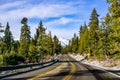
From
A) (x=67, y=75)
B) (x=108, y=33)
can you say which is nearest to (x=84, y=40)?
(x=108, y=33)

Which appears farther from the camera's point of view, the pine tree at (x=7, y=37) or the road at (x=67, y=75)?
the pine tree at (x=7, y=37)

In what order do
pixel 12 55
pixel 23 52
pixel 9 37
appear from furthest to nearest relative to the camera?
1. pixel 9 37
2. pixel 23 52
3. pixel 12 55

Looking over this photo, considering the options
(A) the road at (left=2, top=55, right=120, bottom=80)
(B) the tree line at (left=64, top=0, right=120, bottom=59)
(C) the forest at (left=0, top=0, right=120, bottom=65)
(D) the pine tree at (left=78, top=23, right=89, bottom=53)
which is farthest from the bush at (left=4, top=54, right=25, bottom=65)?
(D) the pine tree at (left=78, top=23, right=89, bottom=53)

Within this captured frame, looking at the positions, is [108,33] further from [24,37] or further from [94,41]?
[24,37]

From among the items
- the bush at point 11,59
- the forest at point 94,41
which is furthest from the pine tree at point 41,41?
the bush at point 11,59

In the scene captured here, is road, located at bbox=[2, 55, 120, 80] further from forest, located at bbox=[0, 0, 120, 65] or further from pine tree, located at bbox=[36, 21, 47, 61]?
pine tree, located at bbox=[36, 21, 47, 61]

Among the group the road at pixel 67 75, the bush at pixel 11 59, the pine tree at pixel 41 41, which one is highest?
the pine tree at pixel 41 41

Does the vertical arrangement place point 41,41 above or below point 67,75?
above

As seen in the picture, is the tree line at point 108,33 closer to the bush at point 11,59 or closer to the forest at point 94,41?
the forest at point 94,41

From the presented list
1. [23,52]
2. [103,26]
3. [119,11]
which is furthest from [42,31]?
[119,11]

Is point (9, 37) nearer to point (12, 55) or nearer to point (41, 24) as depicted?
point (41, 24)

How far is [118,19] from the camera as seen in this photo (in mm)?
40719

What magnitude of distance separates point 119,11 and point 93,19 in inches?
1902

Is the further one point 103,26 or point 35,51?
point 35,51
